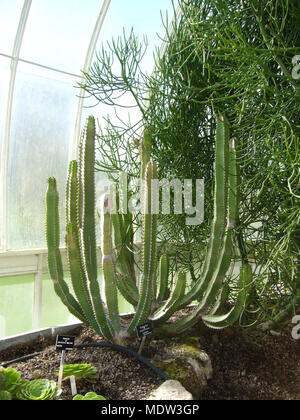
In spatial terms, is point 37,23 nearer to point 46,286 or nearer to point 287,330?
Answer: point 46,286

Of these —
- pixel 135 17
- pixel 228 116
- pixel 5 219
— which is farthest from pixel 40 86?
pixel 228 116

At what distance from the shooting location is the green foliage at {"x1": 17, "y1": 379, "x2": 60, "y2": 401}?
147 centimetres

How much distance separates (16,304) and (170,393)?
300 cm

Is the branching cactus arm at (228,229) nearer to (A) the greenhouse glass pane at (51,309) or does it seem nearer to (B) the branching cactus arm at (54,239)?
(B) the branching cactus arm at (54,239)

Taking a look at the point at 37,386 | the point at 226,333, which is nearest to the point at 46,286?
the point at 226,333

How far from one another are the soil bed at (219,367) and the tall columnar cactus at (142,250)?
0.45 ft

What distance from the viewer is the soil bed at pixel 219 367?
1.69m

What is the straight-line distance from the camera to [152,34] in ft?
14.5

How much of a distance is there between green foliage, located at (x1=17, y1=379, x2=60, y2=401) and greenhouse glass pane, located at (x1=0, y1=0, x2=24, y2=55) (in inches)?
121

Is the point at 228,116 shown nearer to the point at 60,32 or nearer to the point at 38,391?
the point at 38,391

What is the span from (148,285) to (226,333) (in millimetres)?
501

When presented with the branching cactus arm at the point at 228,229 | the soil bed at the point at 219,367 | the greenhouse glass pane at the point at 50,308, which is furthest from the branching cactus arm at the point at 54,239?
the greenhouse glass pane at the point at 50,308

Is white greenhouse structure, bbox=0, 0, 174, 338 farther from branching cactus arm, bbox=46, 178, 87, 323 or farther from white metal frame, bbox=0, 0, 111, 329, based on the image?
branching cactus arm, bbox=46, 178, 87, 323
